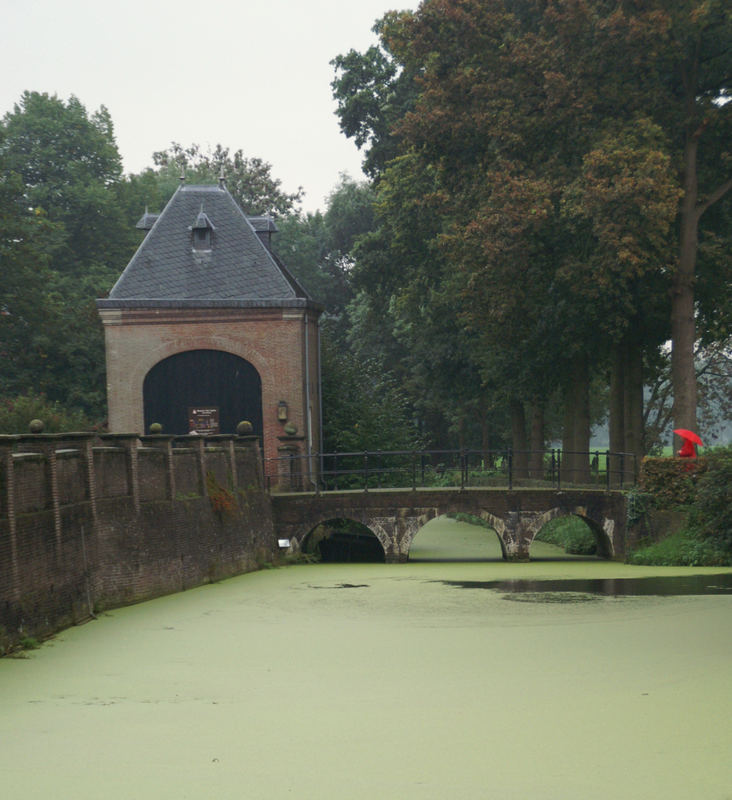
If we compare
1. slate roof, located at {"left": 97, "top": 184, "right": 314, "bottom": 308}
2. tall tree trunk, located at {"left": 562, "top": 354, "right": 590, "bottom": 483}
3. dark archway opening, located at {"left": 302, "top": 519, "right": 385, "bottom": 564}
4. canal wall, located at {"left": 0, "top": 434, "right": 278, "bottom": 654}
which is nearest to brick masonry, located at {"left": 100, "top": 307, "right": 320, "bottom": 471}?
slate roof, located at {"left": 97, "top": 184, "right": 314, "bottom": 308}

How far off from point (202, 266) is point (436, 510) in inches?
387

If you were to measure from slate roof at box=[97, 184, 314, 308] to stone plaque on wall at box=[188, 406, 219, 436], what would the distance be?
263cm

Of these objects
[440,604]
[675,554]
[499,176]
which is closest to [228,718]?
[440,604]

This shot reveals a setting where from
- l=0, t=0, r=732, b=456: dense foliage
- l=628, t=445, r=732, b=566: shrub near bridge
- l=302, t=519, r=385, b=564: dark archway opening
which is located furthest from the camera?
l=302, t=519, r=385, b=564: dark archway opening

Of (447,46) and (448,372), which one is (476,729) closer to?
(447,46)

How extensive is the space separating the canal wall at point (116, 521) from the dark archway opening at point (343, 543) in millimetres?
3413

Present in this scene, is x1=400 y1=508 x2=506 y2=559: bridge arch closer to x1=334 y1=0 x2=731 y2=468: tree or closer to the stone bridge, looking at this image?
the stone bridge

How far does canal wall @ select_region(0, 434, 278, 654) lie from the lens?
46.6 feet

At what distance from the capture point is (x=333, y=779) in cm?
841

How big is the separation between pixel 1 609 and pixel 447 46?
18259mm

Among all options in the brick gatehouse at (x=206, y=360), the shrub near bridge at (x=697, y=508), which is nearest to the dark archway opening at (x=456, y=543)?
the shrub near bridge at (x=697, y=508)

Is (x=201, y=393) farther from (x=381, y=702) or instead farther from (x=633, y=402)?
(x=381, y=702)

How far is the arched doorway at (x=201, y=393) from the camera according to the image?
101 ft

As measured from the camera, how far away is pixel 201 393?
102 feet
